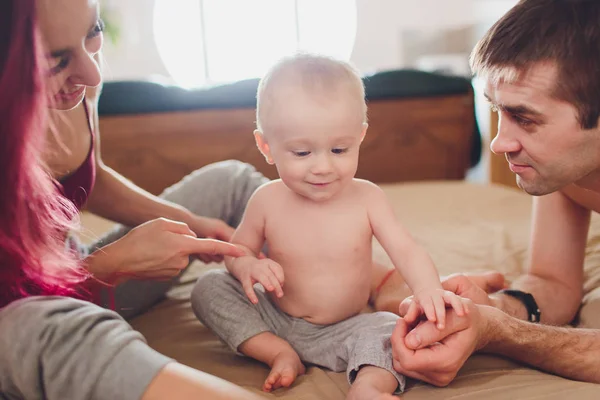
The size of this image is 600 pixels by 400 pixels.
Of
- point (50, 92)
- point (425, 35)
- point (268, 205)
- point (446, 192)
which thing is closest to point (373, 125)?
point (446, 192)

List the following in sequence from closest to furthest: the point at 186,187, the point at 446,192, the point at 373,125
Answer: the point at 186,187
the point at 446,192
the point at 373,125

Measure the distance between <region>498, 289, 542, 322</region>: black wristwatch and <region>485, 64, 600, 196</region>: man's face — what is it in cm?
20

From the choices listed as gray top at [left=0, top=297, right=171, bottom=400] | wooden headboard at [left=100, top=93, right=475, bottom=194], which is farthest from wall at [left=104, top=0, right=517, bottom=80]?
gray top at [left=0, top=297, right=171, bottom=400]

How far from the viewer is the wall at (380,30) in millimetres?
5867

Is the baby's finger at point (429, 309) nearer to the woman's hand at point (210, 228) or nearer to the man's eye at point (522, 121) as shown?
the man's eye at point (522, 121)

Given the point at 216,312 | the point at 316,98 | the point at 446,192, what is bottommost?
the point at 446,192

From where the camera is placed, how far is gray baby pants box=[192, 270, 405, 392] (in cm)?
84

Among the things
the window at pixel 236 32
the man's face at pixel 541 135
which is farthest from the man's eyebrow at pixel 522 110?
the window at pixel 236 32

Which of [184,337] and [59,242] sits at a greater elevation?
[59,242]

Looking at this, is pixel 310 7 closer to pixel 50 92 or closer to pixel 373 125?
pixel 373 125

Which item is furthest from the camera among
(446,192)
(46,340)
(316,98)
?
(446,192)

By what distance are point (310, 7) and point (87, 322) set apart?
5.79m

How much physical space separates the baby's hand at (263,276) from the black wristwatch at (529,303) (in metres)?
0.45

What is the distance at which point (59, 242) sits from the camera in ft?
2.57
